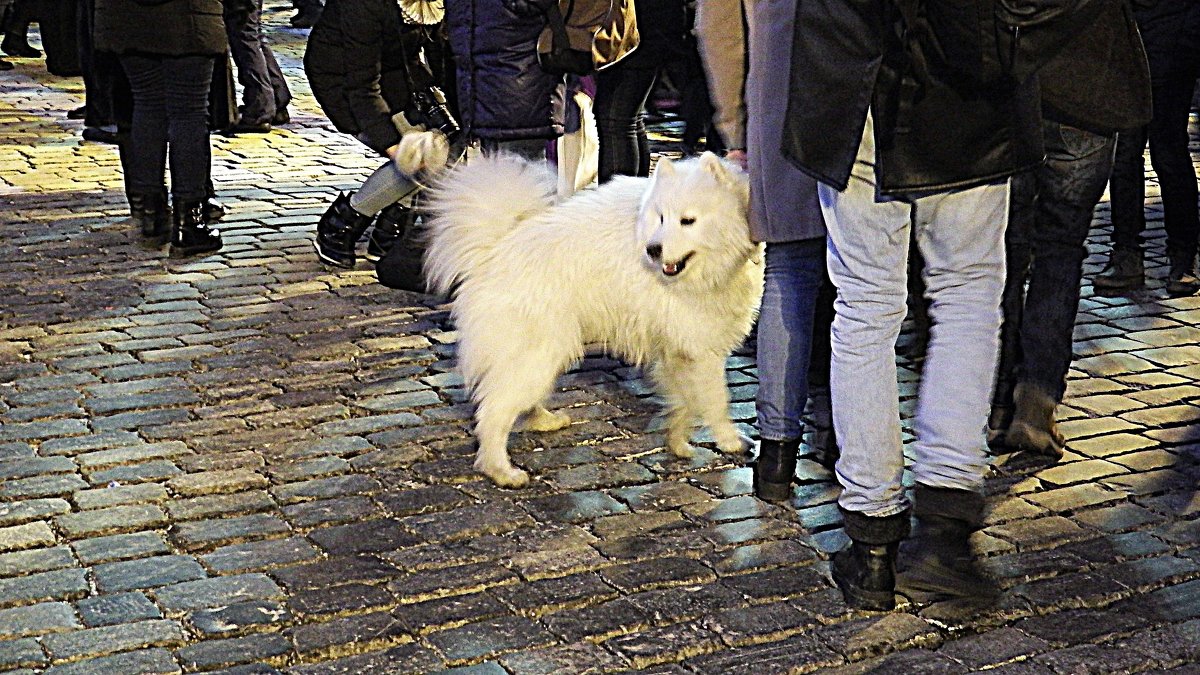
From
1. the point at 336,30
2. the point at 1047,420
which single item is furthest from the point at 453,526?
→ the point at 336,30

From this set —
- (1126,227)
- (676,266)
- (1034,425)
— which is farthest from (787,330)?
(1126,227)

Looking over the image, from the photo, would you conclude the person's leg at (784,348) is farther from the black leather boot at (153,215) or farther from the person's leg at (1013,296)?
the black leather boot at (153,215)

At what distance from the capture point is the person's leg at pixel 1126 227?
294 inches

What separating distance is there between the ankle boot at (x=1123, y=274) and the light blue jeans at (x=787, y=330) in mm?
3400

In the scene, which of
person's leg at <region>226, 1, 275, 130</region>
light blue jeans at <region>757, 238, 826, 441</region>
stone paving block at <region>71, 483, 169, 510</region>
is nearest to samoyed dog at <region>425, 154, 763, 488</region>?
light blue jeans at <region>757, 238, 826, 441</region>

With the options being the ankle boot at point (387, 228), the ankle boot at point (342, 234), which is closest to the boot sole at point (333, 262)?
the ankle boot at point (342, 234)

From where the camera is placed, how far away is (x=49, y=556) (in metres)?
4.44

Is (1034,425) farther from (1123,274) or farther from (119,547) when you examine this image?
(119,547)

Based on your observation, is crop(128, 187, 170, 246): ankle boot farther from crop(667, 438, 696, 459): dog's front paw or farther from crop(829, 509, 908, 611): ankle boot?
crop(829, 509, 908, 611): ankle boot

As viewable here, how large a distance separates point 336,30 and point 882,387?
4.40 m

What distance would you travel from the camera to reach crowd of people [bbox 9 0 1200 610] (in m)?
3.75

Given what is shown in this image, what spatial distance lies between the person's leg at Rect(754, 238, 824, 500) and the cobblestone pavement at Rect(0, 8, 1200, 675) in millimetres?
174

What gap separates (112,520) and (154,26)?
156 inches

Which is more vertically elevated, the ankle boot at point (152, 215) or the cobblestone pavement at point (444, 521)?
→ the ankle boot at point (152, 215)
